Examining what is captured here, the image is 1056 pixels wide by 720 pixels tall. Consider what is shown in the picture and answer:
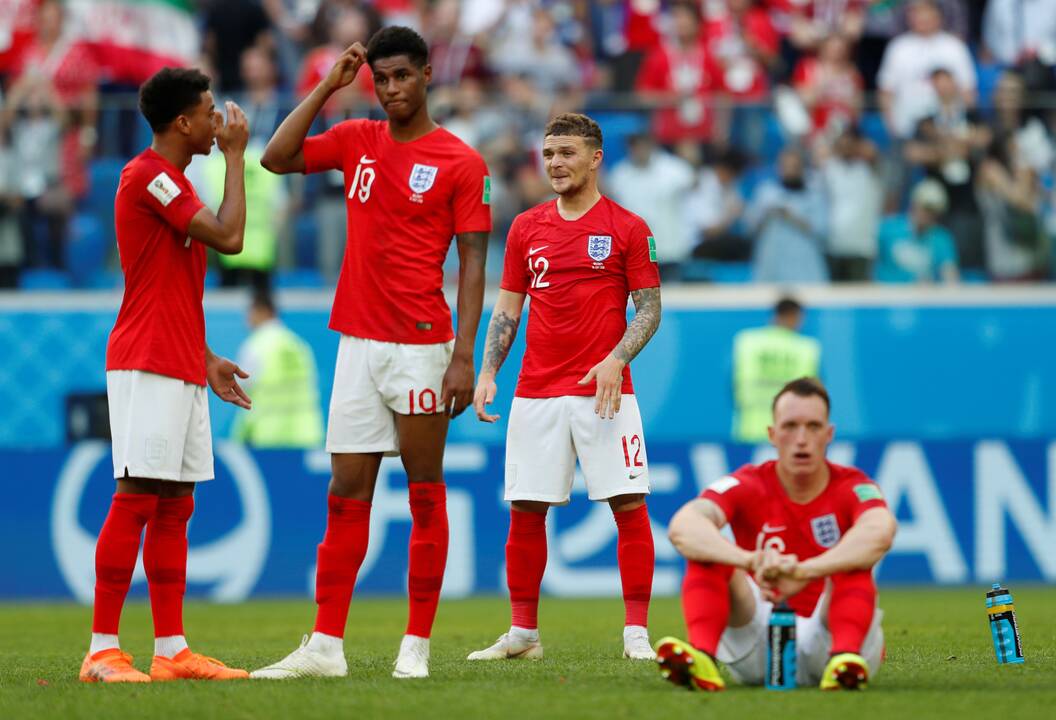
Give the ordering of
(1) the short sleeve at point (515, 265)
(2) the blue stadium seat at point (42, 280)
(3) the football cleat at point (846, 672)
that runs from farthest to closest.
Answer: (2) the blue stadium seat at point (42, 280), (1) the short sleeve at point (515, 265), (3) the football cleat at point (846, 672)

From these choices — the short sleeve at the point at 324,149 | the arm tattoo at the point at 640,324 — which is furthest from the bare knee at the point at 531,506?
the short sleeve at the point at 324,149

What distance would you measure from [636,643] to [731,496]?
6.25 ft

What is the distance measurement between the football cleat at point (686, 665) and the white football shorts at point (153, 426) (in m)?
2.15

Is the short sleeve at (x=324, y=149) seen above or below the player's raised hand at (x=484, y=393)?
above

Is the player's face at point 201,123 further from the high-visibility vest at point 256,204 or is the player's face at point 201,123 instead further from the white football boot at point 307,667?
the high-visibility vest at point 256,204

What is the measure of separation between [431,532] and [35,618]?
209 inches

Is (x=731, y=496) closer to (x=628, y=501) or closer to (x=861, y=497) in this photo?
(x=861, y=497)

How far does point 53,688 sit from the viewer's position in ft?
21.5

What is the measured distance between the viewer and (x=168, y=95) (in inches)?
275

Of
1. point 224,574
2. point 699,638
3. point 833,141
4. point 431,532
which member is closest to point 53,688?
point 431,532

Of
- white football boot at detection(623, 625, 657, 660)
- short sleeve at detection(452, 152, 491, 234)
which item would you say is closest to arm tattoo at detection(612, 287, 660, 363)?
short sleeve at detection(452, 152, 491, 234)

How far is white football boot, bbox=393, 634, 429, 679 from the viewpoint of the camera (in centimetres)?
680

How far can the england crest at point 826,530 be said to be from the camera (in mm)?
6059

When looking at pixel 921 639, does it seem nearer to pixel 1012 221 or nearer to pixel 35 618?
pixel 35 618
